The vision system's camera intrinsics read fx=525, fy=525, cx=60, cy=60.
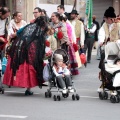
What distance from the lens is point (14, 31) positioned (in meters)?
12.3

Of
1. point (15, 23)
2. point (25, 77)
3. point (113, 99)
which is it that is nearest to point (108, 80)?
point (113, 99)

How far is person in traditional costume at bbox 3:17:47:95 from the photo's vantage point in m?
11.0

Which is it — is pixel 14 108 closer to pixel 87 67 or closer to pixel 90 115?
pixel 90 115

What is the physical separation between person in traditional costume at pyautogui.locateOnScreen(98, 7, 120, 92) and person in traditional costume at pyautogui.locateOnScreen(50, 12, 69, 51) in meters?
1.43

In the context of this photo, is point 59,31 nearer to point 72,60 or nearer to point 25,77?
point 72,60

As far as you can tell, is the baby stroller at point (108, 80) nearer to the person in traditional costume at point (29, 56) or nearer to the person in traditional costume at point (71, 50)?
the person in traditional costume at point (29, 56)

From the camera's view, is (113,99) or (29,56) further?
(29,56)

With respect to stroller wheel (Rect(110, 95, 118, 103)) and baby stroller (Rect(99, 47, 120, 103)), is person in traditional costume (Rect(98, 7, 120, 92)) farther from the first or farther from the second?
stroller wheel (Rect(110, 95, 118, 103))

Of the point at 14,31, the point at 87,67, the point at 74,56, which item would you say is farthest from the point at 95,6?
the point at 14,31

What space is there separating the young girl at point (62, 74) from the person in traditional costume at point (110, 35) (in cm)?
73

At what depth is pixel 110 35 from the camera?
36.5 ft

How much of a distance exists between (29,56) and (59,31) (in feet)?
6.51

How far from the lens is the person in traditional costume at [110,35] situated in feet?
35.6

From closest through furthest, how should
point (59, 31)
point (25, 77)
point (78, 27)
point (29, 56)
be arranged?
point (25, 77) < point (29, 56) < point (59, 31) < point (78, 27)
